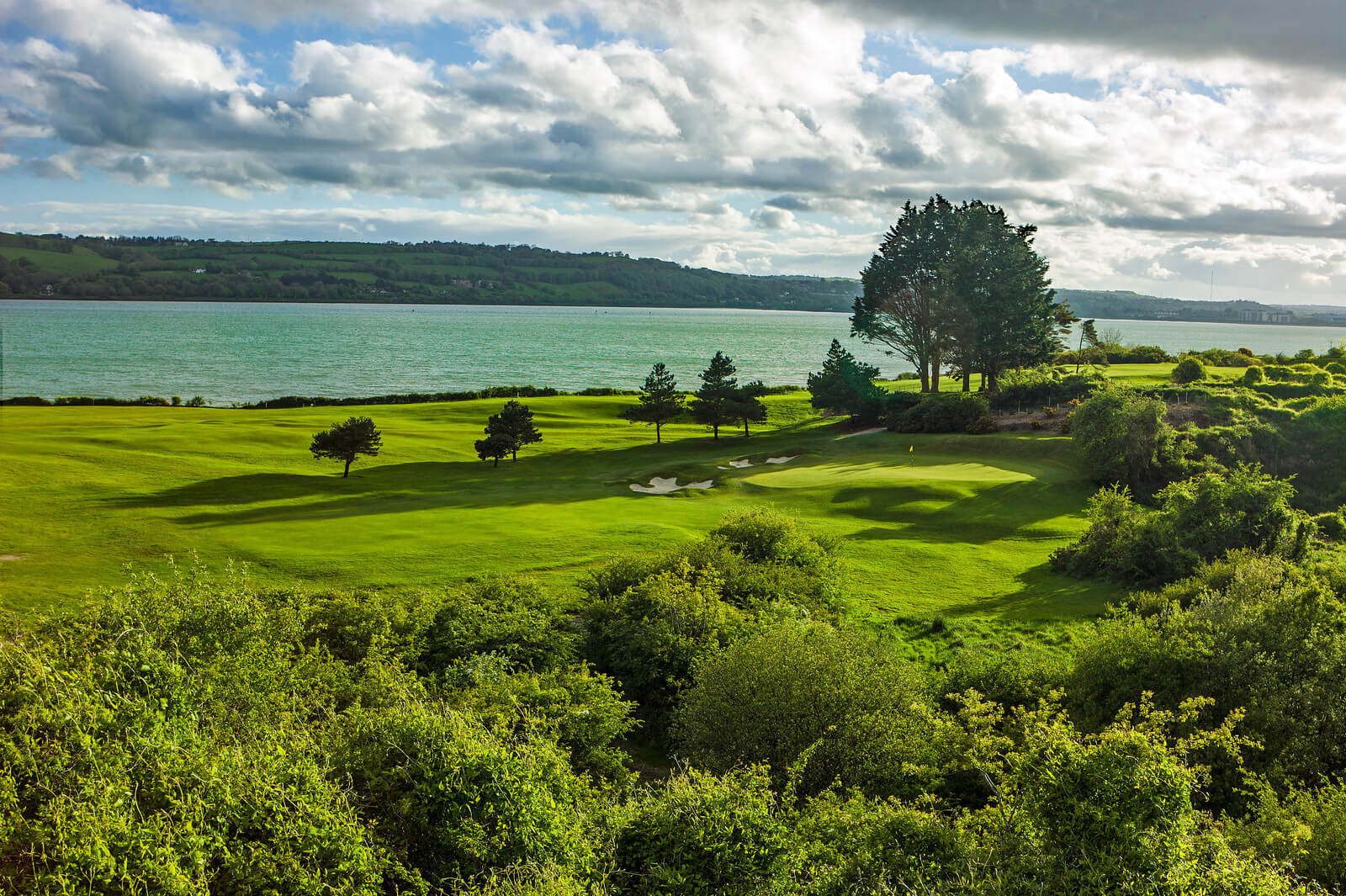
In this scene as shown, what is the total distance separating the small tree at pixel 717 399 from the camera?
181 ft

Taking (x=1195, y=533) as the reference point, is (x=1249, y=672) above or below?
below

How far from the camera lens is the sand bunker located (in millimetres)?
40219

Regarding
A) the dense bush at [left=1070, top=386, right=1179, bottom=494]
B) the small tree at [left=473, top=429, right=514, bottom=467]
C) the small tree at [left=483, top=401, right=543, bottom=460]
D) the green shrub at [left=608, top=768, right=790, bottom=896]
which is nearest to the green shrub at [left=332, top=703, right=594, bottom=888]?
the green shrub at [left=608, top=768, right=790, bottom=896]

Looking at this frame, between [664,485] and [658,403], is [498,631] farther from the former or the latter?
[658,403]

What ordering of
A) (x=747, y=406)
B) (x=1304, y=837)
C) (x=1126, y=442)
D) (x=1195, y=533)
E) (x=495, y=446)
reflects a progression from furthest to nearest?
(x=747, y=406), (x=495, y=446), (x=1126, y=442), (x=1195, y=533), (x=1304, y=837)

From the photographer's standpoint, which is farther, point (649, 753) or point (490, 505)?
point (490, 505)

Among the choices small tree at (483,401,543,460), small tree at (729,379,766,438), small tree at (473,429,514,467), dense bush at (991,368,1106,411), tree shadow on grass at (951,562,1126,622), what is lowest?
tree shadow on grass at (951,562,1126,622)

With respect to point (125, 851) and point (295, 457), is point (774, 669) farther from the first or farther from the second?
point (295, 457)

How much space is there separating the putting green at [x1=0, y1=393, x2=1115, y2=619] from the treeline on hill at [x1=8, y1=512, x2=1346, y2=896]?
6165 millimetres

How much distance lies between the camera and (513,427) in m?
45.8

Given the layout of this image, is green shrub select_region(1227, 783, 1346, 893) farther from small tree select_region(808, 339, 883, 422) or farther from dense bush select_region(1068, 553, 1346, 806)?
small tree select_region(808, 339, 883, 422)

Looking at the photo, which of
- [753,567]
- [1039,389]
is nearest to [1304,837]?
[753,567]

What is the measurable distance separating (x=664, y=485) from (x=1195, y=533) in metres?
23.6

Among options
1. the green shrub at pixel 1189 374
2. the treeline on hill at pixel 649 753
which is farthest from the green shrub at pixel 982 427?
the treeline on hill at pixel 649 753
